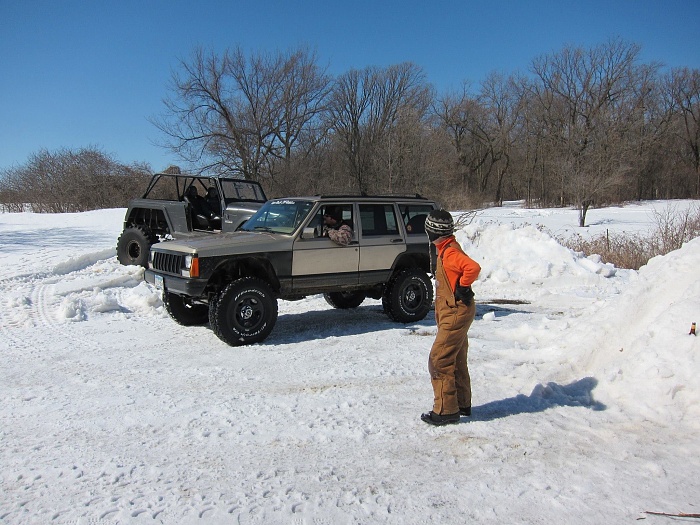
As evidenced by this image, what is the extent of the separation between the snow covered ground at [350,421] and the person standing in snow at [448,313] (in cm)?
22

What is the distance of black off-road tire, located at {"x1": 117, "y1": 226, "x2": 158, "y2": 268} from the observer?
11891 millimetres

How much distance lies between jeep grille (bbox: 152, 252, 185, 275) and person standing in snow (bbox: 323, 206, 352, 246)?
6.49 ft

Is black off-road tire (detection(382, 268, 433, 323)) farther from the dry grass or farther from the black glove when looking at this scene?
the dry grass

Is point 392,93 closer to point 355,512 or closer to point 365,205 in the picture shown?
point 365,205

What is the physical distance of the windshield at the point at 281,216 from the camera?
7.77 metres

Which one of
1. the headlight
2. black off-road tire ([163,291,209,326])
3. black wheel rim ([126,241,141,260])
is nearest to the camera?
the headlight

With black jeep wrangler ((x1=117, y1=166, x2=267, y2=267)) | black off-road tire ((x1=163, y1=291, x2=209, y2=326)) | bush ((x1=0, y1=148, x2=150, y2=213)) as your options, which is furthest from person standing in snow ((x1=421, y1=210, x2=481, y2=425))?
bush ((x1=0, y1=148, x2=150, y2=213))

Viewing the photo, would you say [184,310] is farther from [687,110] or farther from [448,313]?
[687,110]

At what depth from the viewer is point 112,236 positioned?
655 inches

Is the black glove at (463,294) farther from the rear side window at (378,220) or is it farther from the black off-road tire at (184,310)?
the black off-road tire at (184,310)

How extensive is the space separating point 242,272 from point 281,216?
3.66ft

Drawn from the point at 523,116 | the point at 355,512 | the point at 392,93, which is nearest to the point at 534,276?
the point at 355,512

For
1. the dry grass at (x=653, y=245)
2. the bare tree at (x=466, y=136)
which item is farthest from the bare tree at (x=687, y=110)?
the dry grass at (x=653, y=245)

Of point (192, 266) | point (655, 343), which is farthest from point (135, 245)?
point (655, 343)
